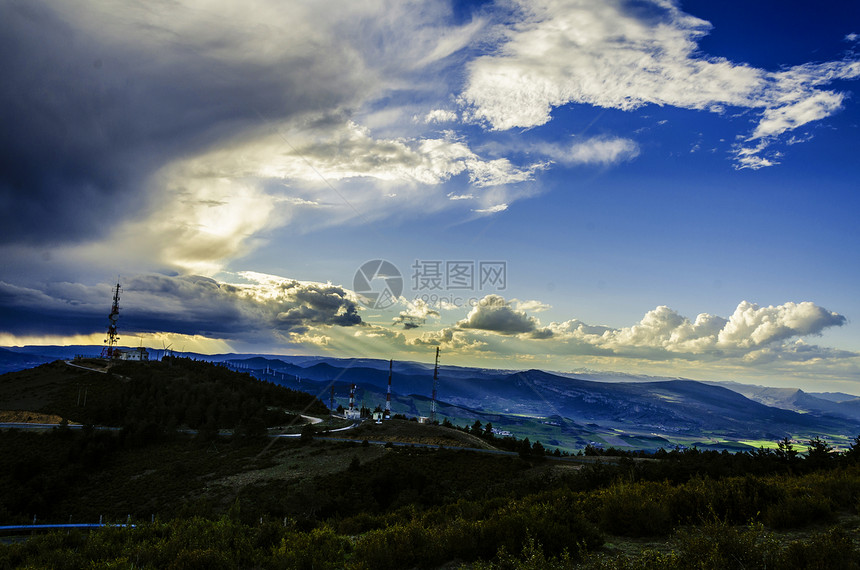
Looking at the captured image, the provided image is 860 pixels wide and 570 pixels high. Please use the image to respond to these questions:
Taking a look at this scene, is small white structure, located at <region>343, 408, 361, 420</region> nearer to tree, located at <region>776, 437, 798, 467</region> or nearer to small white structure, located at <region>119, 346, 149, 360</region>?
small white structure, located at <region>119, 346, 149, 360</region>

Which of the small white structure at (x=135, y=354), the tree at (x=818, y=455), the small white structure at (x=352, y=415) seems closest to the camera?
the tree at (x=818, y=455)

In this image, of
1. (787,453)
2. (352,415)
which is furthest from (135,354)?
(787,453)

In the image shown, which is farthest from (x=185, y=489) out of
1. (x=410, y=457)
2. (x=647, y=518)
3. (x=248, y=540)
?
(x=647, y=518)

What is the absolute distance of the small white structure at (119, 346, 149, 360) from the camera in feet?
468

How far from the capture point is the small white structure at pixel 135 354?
142 meters

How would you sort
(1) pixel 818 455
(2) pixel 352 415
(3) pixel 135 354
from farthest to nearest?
(3) pixel 135 354 < (2) pixel 352 415 < (1) pixel 818 455

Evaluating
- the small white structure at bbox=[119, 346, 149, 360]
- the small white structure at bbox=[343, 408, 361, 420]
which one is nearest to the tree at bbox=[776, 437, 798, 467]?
the small white structure at bbox=[343, 408, 361, 420]

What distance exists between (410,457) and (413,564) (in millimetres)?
45419

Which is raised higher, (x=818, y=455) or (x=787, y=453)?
(x=818, y=455)

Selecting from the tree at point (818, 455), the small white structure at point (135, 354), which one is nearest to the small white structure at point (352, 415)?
the small white structure at point (135, 354)

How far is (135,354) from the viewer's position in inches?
5659

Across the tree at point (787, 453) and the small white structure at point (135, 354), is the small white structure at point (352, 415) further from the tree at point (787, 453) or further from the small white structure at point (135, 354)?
the tree at point (787, 453)

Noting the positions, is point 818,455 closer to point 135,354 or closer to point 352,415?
point 352,415

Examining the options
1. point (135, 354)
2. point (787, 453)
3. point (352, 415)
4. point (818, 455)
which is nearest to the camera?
point (818, 455)
